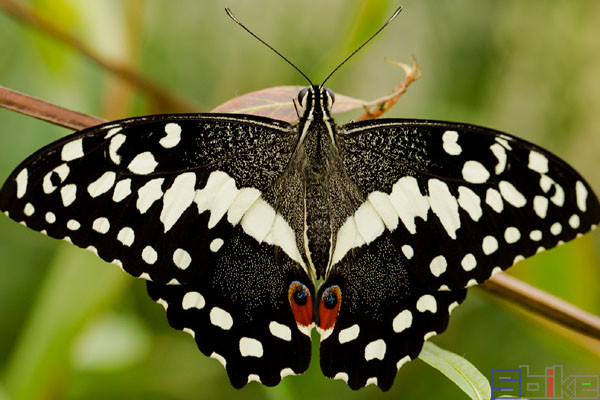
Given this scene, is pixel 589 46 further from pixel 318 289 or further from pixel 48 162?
pixel 48 162

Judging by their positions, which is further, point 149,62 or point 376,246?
point 149,62

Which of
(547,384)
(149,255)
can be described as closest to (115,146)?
(149,255)

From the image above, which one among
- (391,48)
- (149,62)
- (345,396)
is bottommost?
(345,396)

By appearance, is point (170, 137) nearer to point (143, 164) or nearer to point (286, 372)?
point (143, 164)

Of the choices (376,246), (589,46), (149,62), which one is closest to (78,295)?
(376,246)

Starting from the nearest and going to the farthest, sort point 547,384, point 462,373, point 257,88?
1. point 462,373
2. point 547,384
3. point 257,88

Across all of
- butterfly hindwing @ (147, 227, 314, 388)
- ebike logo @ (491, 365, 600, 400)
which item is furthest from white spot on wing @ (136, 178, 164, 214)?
ebike logo @ (491, 365, 600, 400)
